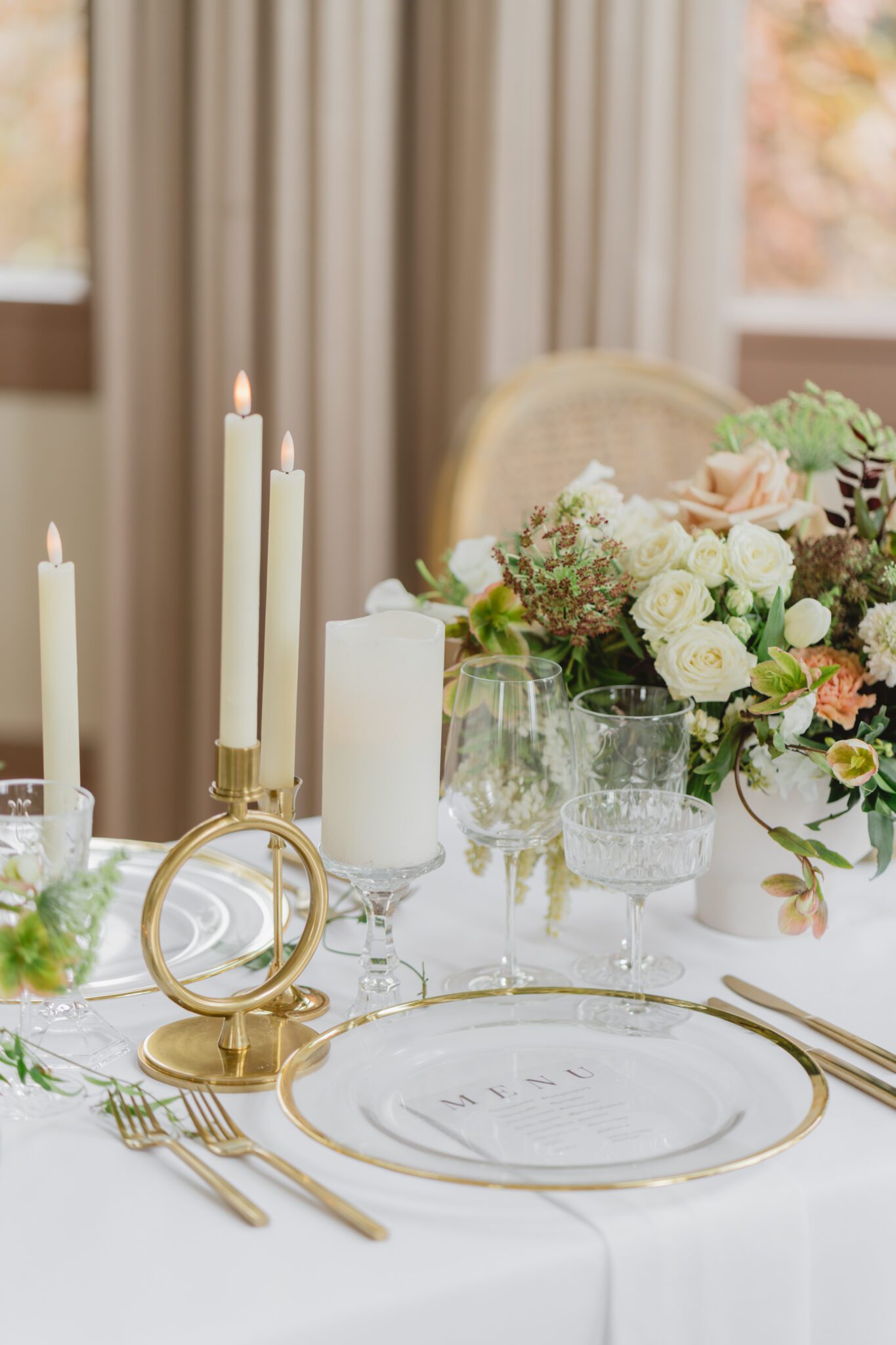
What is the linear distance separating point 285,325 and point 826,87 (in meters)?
1.19

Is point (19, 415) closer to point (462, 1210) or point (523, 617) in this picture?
point (523, 617)

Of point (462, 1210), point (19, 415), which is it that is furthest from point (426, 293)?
point (462, 1210)

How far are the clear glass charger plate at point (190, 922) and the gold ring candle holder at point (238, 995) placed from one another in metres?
0.07

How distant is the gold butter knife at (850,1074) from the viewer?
81 centimetres

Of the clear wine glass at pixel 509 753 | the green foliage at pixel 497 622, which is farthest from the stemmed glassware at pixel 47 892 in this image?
the green foliage at pixel 497 622

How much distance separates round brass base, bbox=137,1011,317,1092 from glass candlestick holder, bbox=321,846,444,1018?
47 millimetres

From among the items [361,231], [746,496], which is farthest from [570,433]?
[746,496]

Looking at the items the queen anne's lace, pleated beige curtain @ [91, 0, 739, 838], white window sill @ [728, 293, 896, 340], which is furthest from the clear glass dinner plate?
white window sill @ [728, 293, 896, 340]

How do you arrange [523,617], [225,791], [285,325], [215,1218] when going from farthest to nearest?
[285,325] < [523,617] < [225,791] < [215,1218]

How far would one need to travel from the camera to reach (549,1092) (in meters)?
0.79

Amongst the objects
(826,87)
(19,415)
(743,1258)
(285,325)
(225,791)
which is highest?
(826,87)

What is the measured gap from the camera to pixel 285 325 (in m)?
2.50

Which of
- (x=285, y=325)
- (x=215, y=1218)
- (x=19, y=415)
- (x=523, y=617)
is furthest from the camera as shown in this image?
(x=19, y=415)

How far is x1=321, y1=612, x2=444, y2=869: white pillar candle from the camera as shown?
0.85 m
